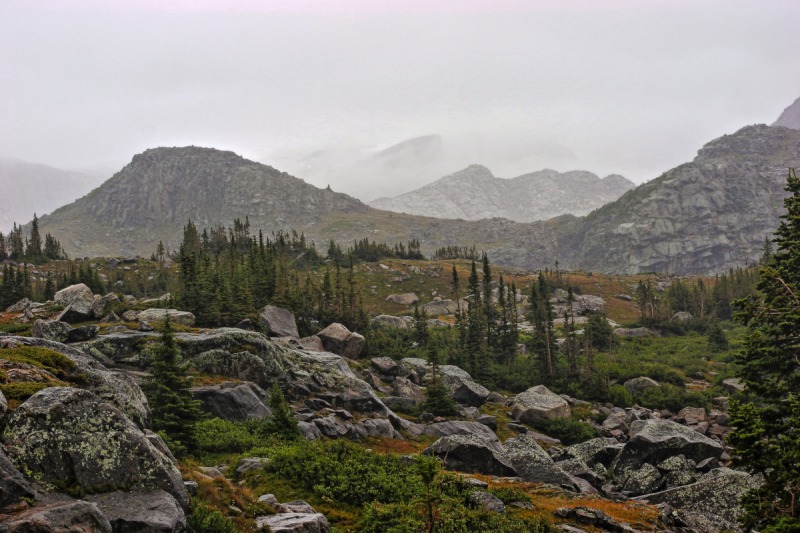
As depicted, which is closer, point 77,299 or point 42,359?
point 42,359

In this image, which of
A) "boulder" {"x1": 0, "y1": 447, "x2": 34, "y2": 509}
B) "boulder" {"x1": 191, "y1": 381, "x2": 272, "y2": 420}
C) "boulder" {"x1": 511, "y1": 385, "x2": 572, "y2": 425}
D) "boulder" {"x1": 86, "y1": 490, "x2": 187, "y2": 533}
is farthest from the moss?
"boulder" {"x1": 511, "y1": 385, "x2": 572, "y2": 425}

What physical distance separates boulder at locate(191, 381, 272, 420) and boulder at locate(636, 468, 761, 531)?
27.2 metres

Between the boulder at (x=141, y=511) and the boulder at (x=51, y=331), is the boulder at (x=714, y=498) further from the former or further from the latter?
the boulder at (x=51, y=331)

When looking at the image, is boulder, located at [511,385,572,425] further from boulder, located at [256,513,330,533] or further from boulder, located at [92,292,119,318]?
boulder, located at [92,292,119,318]

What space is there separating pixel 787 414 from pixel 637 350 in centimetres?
6730

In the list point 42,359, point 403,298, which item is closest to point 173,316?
point 42,359

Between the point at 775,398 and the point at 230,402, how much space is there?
34.8m

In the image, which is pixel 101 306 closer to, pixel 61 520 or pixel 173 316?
pixel 173 316

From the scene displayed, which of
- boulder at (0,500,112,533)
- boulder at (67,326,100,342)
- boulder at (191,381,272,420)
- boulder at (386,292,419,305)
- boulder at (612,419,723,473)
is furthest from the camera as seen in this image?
boulder at (386,292,419,305)

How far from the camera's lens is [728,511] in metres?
28.2

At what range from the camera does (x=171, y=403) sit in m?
28.0

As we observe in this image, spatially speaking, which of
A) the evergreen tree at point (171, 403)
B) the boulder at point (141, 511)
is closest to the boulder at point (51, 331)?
the evergreen tree at point (171, 403)

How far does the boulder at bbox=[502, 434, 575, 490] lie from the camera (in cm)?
3406

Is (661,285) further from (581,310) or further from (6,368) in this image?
(6,368)
